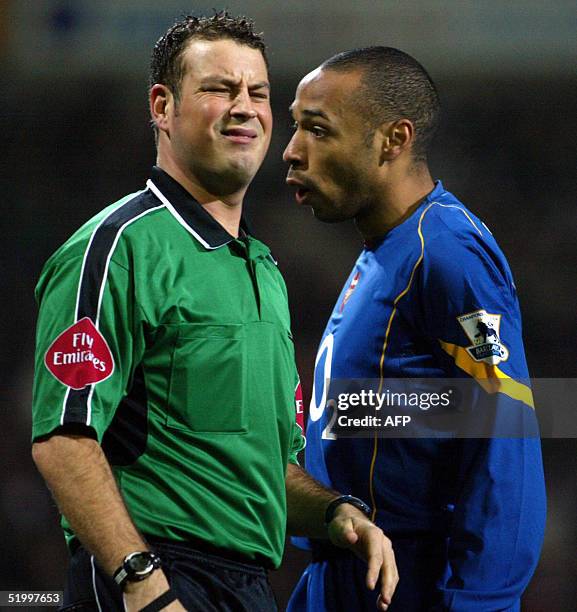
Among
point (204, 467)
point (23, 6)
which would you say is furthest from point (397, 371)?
point (23, 6)

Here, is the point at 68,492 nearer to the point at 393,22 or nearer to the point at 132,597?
the point at 132,597

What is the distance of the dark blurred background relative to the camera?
15.2 ft

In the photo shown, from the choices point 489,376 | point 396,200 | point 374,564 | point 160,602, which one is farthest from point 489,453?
point 160,602

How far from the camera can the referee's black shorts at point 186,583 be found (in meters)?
1.73

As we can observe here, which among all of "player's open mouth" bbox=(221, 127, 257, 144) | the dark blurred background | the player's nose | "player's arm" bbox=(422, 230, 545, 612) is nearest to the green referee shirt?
"player's open mouth" bbox=(221, 127, 257, 144)

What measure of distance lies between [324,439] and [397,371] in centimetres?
25

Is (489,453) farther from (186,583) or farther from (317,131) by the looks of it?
(317,131)

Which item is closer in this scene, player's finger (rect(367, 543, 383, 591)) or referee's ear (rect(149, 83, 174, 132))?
player's finger (rect(367, 543, 383, 591))

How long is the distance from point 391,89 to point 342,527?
1.17 m

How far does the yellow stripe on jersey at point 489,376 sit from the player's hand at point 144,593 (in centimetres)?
96

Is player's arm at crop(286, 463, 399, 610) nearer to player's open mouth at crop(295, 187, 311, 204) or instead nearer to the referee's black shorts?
the referee's black shorts

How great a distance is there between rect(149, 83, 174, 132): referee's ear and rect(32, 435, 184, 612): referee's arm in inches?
26.0

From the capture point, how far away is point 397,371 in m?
2.43

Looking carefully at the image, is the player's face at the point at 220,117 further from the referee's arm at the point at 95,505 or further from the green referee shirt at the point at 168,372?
the referee's arm at the point at 95,505
